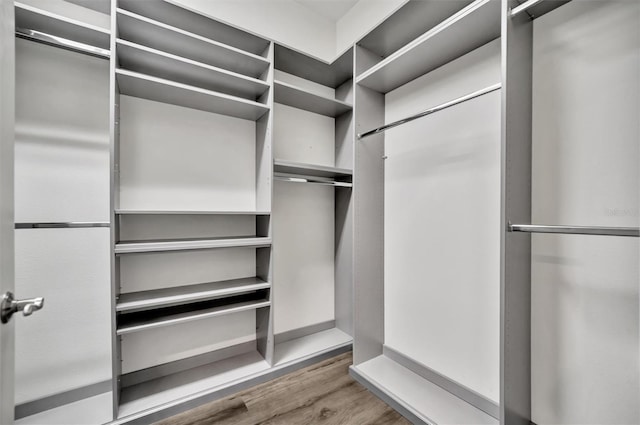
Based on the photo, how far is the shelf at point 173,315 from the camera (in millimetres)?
1497

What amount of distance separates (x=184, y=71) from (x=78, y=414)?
81.3 inches

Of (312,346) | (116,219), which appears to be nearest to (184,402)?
(312,346)

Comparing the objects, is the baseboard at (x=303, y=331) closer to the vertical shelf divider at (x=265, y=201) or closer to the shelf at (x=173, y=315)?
the vertical shelf divider at (x=265, y=201)

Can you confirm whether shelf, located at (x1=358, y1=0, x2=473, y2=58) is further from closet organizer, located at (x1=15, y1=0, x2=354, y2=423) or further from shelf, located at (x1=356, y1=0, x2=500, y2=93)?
closet organizer, located at (x1=15, y1=0, x2=354, y2=423)

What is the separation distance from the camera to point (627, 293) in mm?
1083

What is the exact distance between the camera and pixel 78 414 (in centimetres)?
148

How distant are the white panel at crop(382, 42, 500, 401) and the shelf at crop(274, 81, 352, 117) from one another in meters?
0.43

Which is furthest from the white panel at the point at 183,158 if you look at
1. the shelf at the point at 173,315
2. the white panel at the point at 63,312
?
the shelf at the point at 173,315

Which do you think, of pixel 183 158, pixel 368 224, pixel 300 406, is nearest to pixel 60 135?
pixel 183 158

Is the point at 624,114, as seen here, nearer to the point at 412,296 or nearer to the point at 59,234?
the point at 412,296

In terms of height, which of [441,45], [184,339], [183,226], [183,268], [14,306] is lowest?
[184,339]

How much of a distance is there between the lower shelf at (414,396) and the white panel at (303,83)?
7.51ft

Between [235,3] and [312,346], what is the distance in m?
2.69

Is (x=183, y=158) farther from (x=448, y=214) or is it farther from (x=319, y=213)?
(x=448, y=214)
